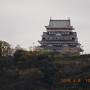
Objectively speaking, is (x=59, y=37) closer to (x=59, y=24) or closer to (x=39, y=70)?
(x=59, y=24)

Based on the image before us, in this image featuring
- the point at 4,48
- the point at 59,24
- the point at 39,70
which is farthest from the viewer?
the point at 59,24

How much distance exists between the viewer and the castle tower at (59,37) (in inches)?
3375

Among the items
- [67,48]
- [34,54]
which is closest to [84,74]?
[34,54]

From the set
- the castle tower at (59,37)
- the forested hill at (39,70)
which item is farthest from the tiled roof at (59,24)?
the forested hill at (39,70)

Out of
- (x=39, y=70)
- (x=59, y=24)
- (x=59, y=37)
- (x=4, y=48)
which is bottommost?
(x=39, y=70)

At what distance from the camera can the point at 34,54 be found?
221ft

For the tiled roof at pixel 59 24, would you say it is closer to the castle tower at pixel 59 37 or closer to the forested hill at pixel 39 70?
the castle tower at pixel 59 37

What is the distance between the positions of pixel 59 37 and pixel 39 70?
86.1 feet

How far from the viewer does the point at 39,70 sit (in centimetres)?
6022

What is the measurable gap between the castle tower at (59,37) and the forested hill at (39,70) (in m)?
16.6

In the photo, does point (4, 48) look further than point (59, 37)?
No

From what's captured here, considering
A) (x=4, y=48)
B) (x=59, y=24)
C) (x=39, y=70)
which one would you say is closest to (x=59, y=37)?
(x=59, y=24)

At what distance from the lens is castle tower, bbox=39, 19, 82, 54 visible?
281ft

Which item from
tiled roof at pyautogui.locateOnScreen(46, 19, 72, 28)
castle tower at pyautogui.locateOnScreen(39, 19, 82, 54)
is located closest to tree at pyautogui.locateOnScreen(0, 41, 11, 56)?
castle tower at pyautogui.locateOnScreen(39, 19, 82, 54)
